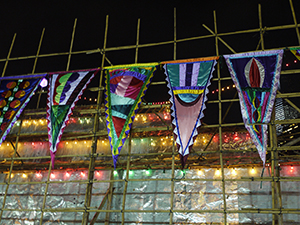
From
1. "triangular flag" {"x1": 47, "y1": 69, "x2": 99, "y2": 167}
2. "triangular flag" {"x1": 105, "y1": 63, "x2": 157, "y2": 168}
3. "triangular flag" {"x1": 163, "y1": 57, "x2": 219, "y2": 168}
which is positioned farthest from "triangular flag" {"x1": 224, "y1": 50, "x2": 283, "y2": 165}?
"triangular flag" {"x1": 47, "y1": 69, "x2": 99, "y2": 167}

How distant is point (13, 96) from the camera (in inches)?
367

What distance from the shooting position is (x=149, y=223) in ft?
31.7

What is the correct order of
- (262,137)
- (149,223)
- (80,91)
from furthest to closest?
(149,223) → (80,91) → (262,137)

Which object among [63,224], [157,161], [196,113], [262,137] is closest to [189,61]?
[196,113]

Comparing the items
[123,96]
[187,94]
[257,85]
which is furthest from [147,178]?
[257,85]

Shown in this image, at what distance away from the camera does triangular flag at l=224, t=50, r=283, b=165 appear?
7023 mm

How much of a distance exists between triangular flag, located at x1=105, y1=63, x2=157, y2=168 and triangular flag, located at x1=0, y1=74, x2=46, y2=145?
2.37 metres

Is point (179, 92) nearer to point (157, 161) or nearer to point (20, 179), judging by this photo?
point (157, 161)

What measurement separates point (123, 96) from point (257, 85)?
3.32m

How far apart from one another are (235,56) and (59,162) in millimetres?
6823

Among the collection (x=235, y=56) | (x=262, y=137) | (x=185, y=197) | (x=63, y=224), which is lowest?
(x=63, y=224)

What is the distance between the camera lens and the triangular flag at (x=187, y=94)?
7270 mm

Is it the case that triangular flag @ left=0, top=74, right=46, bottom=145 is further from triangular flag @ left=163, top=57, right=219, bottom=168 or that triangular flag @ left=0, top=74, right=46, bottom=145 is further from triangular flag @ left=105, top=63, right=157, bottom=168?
triangular flag @ left=163, top=57, right=219, bottom=168

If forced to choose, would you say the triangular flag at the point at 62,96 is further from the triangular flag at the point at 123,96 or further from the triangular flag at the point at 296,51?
the triangular flag at the point at 296,51
